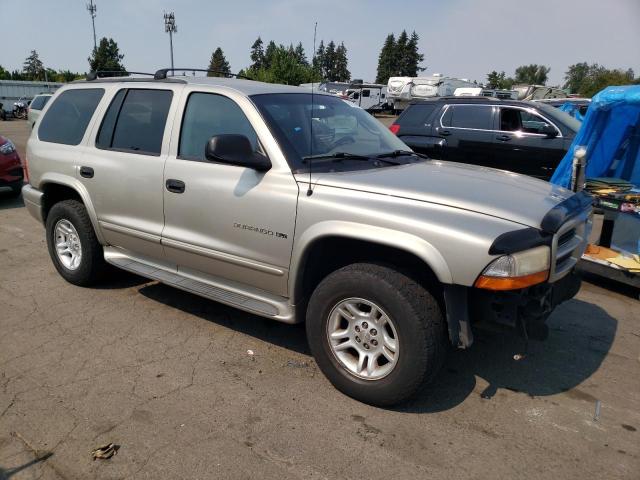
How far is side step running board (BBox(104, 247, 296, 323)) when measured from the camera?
→ 340 cm

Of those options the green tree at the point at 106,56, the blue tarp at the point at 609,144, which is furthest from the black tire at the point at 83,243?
the green tree at the point at 106,56

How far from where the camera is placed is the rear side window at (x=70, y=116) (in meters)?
4.61

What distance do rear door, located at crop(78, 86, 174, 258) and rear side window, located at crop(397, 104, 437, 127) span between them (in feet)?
20.1

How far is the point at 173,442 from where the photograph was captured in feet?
8.92

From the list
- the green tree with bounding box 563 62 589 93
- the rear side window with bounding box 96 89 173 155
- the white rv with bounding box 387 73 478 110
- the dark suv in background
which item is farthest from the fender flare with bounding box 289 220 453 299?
the green tree with bounding box 563 62 589 93

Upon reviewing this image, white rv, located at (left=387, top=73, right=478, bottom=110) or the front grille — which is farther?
white rv, located at (left=387, top=73, right=478, bottom=110)

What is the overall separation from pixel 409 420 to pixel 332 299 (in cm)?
81

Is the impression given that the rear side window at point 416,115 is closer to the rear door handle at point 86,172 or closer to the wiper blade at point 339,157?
the wiper blade at point 339,157

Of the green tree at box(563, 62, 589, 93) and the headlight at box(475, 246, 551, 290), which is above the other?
the green tree at box(563, 62, 589, 93)

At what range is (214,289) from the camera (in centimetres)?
374

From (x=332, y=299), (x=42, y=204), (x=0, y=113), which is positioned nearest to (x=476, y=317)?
(x=332, y=299)

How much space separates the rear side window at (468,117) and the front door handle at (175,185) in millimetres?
6420

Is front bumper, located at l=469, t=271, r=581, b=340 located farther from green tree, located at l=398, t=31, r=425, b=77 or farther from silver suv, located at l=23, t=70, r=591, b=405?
green tree, located at l=398, t=31, r=425, b=77

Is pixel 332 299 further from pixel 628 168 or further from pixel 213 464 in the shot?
pixel 628 168
